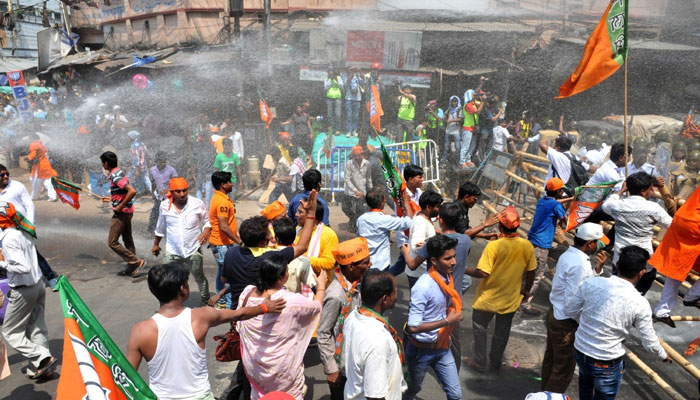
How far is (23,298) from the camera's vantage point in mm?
4273

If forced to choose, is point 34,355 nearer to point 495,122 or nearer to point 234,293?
point 234,293

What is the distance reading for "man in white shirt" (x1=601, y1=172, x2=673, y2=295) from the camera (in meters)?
4.48

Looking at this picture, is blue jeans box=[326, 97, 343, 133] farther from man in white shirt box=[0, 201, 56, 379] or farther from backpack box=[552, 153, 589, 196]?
man in white shirt box=[0, 201, 56, 379]

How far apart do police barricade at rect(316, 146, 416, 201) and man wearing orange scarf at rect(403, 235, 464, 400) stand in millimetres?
6338

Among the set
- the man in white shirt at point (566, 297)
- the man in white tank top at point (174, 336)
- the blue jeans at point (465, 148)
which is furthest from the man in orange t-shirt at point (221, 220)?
the blue jeans at point (465, 148)

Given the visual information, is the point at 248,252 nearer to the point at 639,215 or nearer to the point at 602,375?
the point at 602,375

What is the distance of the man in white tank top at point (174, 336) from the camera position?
2.66 meters

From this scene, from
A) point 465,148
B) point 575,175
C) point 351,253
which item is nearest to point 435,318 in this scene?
point 351,253

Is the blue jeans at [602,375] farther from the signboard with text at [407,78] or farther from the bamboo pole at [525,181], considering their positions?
the signboard with text at [407,78]

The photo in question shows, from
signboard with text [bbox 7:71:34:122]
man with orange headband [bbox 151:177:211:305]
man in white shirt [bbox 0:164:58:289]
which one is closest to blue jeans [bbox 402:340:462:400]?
man with orange headband [bbox 151:177:211:305]

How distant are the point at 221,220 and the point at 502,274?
305 cm

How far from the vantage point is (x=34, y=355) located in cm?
434

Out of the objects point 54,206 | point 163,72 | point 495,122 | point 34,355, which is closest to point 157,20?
point 163,72

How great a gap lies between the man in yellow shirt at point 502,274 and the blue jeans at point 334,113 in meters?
9.51
